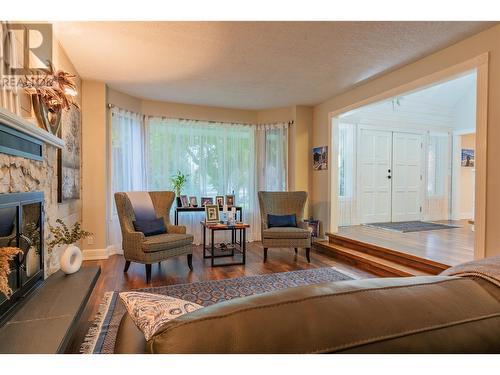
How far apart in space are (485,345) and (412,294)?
15 centimetres

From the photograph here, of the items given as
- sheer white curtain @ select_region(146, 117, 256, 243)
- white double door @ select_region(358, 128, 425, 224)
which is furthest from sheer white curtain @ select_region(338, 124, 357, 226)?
sheer white curtain @ select_region(146, 117, 256, 243)

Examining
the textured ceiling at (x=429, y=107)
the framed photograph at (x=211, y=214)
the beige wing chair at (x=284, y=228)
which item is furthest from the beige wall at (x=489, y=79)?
the framed photograph at (x=211, y=214)

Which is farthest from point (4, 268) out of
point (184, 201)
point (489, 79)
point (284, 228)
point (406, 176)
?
point (406, 176)

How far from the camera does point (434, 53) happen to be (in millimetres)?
2969

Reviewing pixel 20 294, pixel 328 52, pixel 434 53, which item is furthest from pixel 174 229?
pixel 434 53

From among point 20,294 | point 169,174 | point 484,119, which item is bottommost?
point 20,294

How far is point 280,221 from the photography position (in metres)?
4.19

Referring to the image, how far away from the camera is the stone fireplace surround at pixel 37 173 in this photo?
164 cm

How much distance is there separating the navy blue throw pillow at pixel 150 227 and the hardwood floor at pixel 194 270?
0.48 m

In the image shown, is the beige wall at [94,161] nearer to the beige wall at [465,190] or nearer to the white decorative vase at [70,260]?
the white decorative vase at [70,260]

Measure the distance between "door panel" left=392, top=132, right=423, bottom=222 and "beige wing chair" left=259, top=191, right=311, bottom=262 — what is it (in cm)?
294

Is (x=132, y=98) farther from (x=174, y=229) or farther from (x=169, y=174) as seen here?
(x=174, y=229)

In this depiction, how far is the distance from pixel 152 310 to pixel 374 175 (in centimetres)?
605

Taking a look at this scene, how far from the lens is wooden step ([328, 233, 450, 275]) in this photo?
10.0 feet
